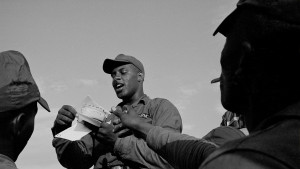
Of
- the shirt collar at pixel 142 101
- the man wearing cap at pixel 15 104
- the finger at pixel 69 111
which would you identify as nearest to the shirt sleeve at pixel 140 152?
the finger at pixel 69 111

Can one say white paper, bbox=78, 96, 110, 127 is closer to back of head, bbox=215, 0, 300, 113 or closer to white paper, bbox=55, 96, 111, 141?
white paper, bbox=55, 96, 111, 141

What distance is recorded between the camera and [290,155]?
1377 mm

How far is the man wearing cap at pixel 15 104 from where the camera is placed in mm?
2654

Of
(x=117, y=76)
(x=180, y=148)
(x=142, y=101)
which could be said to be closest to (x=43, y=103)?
(x=180, y=148)

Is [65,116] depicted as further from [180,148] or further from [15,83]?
[180,148]

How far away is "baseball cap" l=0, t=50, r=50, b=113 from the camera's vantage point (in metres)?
2.68

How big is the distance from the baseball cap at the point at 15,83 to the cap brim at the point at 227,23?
61.5 inches

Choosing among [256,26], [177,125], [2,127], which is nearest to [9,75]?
[2,127]

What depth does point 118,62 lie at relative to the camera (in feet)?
19.3

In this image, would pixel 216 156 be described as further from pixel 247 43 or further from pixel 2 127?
pixel 2 127

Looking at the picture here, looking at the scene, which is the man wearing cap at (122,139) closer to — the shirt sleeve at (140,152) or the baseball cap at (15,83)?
the shirt sleeve at (140,152)

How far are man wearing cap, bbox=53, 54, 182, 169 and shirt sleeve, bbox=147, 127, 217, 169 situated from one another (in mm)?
878

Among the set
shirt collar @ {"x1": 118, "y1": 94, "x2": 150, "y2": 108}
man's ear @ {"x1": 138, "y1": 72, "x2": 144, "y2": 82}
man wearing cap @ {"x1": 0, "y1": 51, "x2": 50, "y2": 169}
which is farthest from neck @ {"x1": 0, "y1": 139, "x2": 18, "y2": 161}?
man's ear @ {"x1": 138, "y1": 72, "x2": 144, "y2": 82}

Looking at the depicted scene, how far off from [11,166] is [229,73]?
159cm
